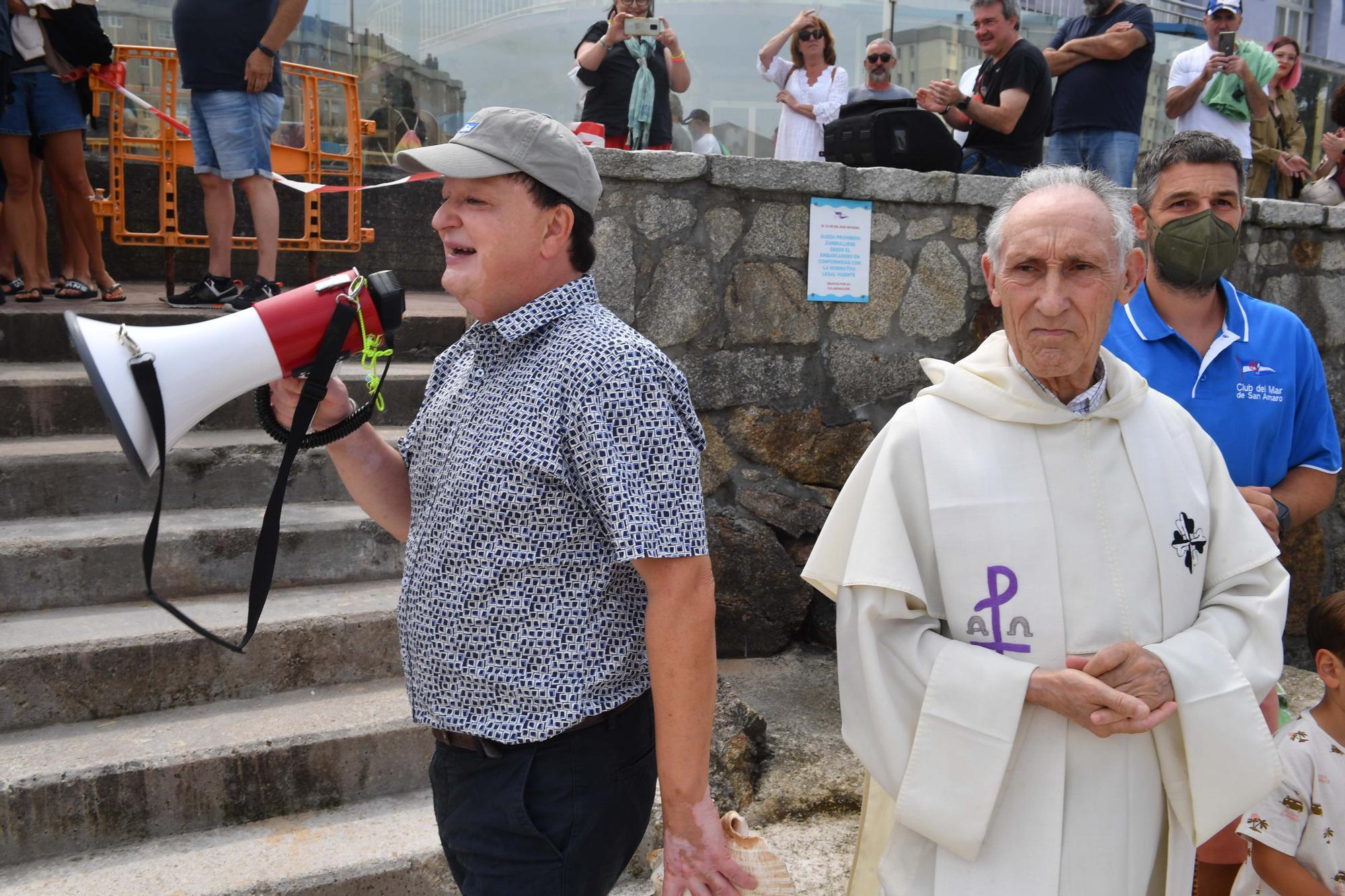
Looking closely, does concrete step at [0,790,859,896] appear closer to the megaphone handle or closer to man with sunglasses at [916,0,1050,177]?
the megaphone handle

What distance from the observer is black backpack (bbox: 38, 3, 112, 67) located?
4887mm

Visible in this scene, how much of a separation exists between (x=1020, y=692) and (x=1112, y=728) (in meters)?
0.14

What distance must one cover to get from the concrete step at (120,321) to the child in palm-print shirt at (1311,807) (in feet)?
9.60

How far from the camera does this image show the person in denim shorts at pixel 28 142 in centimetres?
482

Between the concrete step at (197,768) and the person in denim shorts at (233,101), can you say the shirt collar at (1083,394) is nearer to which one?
the concrete step at (197,768)

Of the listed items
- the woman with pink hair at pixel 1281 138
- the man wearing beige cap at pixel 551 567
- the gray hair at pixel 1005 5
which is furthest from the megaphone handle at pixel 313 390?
the woman with pink hair at pixel 1281 138

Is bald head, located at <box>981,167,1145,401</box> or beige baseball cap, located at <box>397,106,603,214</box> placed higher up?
beige baseball cap, located at <box>397,106,603,214</box>

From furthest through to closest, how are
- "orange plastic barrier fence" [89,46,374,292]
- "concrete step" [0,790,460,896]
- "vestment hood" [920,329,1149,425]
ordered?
"orange plastic barrier fence" [89,46,374,292]
"concrete step" [0,790,460,896]
"vestment hood" [920,329,1149,425]

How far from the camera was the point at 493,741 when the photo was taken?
1.76 meters

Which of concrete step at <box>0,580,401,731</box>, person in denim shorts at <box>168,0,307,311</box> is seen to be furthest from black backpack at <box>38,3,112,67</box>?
concrete step at <box>0,580,401,731</box>

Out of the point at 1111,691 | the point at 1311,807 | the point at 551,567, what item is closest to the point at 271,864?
the point at 551,567

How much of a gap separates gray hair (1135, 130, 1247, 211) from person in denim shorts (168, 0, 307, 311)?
358 cm

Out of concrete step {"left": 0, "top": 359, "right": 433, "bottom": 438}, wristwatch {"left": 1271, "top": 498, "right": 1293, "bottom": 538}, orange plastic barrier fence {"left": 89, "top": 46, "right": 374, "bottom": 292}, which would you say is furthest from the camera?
orange plastic barrier fence {"left": 89, "top": 46, "right": 374, "bottom": 292}

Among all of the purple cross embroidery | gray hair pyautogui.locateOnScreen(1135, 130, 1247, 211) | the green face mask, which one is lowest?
the purple cross embroidery
